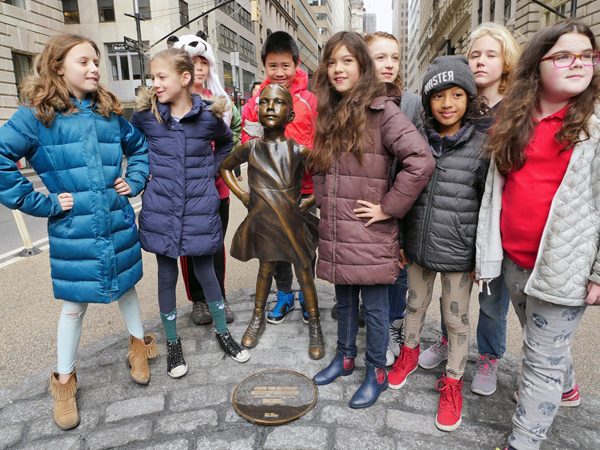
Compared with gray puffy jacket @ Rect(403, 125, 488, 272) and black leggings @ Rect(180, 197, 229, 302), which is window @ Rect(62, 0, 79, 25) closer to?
black leggings @ Rect(180, 197, 229, 302)

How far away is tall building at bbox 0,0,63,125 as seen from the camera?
52.7 ft

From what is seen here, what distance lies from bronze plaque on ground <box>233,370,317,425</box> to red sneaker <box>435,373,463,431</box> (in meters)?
0.75

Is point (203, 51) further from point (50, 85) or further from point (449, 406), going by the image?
point (449, 406)

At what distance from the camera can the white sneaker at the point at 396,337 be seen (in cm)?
314

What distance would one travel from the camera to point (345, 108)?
2.41 metres

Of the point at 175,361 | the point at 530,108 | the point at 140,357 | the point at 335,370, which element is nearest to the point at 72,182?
the point at 140,357

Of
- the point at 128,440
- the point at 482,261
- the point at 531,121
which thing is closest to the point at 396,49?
the point at 531,121

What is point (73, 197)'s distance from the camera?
2.45 metres

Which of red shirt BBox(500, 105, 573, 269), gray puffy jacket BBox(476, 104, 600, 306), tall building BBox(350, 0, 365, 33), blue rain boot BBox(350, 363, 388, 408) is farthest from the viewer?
tall building BBox(350, 0, 365, 33)

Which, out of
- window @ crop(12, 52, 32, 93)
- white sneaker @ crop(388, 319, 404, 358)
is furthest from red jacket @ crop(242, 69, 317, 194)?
window @ crop(12, 52, 32, 93)

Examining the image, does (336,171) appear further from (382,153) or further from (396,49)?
(396,49)

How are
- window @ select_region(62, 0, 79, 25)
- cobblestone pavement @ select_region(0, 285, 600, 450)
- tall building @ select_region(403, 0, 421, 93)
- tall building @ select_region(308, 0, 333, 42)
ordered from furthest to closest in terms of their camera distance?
tall building @ select_region(308, 0, 333, 42), tall building @ select_region(403, 0, 421, 93), window @ select_region(62, 0, 79, 25), cobblestone pavement @ select_region(0, 285, 600, 450)

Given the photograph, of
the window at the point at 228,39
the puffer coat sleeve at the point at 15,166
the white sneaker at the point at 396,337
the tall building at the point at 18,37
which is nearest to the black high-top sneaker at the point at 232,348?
the white sneaker at the point at 396,337

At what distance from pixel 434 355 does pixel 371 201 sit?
131cm
